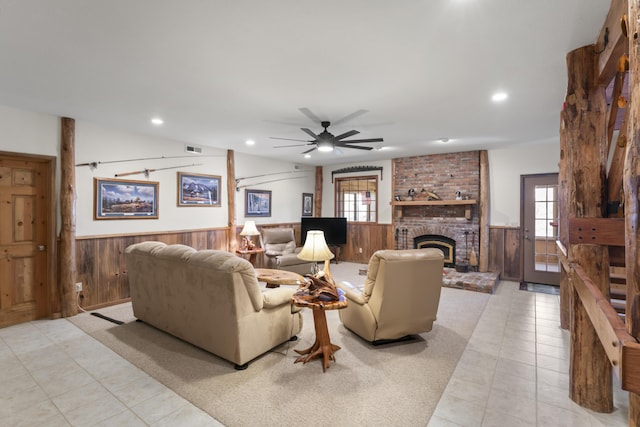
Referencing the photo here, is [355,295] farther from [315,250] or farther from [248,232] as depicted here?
[248,232]

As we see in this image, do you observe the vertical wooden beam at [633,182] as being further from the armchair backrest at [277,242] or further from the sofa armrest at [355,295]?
the armchair backrest at [277,242]

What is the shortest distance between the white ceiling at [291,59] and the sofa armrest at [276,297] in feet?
6.85

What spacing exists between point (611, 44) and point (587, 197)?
3.32 feet

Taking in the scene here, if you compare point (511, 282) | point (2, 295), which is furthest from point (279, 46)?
point (511, 282)

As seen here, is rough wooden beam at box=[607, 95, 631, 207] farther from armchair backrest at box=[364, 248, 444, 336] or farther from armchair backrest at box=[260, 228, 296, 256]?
armchair backrest at box=[260, 228, 296, 256]

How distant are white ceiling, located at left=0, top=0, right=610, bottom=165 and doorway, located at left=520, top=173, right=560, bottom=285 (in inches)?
76.1

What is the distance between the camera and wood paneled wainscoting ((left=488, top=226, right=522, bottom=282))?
6082 mm

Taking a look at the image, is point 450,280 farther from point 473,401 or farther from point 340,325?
point 473,401

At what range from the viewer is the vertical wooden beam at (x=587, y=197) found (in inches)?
86.3

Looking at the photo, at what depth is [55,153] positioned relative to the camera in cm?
400

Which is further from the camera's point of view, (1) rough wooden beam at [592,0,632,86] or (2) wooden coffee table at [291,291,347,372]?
(2) wooden coffee table at [291,291,347,372]

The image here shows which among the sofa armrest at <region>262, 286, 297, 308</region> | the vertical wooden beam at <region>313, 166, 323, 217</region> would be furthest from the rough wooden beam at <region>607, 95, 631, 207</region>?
the vertical wooden beam at <region>313, 166, 323, 217</region>

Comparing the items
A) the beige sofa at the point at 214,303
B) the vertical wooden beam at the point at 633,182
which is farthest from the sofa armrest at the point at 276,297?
the vertical wooden beam at the point at 633,182

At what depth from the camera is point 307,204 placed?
8.41m
